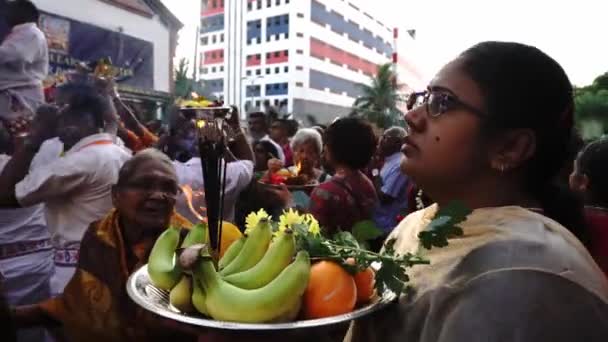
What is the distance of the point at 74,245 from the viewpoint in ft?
8.71

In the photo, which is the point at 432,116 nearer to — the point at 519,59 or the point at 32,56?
the point at 519,59

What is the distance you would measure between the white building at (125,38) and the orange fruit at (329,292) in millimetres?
11860

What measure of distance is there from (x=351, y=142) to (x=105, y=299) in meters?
1.93

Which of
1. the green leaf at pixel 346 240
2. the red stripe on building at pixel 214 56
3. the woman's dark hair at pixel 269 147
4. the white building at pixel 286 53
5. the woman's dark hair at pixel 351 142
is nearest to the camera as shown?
the green leaf at pixel 346 240

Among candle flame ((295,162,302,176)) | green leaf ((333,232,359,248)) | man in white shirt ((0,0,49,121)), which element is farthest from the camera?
candle flame ((295,162,302,176))

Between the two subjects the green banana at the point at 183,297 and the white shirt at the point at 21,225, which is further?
the white shirt at the point at 21,225

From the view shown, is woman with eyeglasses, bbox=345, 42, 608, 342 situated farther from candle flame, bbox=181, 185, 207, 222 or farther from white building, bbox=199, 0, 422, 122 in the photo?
white building, bbox=199, 0, 422, 122

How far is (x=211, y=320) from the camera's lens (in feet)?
3.45

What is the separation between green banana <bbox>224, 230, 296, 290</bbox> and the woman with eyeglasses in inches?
10.2

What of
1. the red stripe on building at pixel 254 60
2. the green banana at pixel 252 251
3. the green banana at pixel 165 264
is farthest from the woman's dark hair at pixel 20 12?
the red stripe on building at pixel 254 60

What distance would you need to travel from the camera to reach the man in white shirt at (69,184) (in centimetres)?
257

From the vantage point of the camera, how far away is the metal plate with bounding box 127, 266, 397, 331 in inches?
39.7

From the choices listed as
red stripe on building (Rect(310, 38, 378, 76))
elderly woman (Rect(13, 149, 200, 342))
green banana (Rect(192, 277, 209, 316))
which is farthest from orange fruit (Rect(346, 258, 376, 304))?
red stripe on building (Rect(310, 38, 378, 76))

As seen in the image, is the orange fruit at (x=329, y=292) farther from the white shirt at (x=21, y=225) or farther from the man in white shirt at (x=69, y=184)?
the white shirt at (x=21, y=225)
